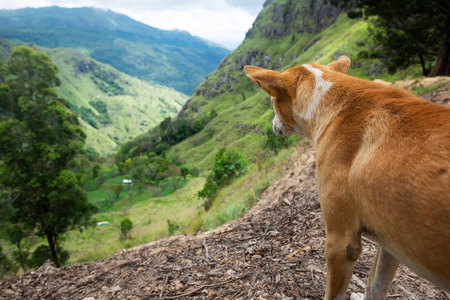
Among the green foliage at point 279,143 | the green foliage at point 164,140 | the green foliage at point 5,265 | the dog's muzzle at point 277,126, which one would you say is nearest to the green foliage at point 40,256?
the green foliage at point 5,265

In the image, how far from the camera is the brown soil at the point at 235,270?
10.1ft

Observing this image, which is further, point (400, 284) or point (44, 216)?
point (44, 216)

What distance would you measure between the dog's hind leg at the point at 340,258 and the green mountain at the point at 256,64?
71.0 metres

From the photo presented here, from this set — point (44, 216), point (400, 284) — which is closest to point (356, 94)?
point (400, 284)

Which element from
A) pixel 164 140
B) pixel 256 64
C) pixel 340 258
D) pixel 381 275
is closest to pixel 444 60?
pixel 381 275

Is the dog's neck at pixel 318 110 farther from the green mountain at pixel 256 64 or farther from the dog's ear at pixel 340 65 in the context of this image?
the green mountain at pixel 256 64

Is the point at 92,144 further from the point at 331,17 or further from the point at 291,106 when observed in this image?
the point at 291,106

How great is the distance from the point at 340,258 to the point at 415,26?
1743 centimetres

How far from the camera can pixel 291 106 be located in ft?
10.4

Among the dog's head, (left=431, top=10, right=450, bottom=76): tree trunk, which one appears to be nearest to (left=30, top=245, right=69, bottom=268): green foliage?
the dog's head

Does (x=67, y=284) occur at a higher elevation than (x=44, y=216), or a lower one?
higher

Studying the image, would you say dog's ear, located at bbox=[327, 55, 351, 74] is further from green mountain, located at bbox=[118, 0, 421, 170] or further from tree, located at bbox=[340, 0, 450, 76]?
green mountain, located at bbox=[118, 0, 421, 170]

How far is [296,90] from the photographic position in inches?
121

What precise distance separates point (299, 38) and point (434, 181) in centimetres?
18611
